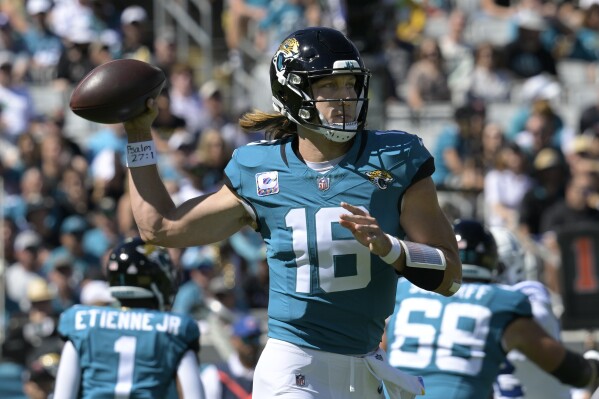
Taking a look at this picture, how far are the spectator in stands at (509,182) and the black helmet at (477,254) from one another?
213 inches

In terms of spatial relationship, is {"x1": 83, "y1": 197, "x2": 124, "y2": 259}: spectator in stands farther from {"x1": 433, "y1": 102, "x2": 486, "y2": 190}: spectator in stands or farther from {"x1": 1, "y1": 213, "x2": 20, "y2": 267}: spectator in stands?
{"x1": 433, "y1": 102, "x2": 486, "y2": 190}: spectator in stands

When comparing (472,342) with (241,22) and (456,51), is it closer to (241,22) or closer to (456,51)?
(456,51)

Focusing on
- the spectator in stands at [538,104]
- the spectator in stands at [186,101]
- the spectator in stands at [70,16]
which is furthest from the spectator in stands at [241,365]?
the spectator in stands at [70,16]

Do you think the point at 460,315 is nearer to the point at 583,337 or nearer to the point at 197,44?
the point at 583,337

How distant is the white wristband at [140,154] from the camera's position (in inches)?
191

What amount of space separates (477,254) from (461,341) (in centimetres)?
50

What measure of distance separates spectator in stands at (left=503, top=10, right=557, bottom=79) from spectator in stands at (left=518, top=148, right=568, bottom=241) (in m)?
2.07

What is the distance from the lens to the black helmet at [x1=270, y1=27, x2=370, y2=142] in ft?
15.1

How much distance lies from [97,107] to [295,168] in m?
0.78

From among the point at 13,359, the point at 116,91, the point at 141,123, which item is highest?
the point at 116,91

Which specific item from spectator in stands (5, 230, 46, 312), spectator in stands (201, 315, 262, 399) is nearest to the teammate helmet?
spectator in stands (201, 315, 262, 399)

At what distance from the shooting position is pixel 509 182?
11.8m

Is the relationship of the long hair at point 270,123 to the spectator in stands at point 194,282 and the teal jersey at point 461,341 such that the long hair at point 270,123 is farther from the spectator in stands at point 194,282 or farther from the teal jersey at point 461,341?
the spectator in stands at point 194,282

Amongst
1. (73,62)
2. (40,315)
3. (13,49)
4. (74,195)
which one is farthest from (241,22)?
(40,315)
